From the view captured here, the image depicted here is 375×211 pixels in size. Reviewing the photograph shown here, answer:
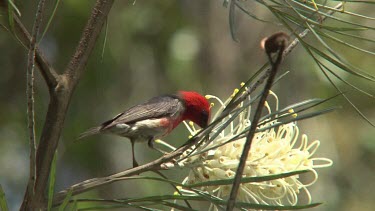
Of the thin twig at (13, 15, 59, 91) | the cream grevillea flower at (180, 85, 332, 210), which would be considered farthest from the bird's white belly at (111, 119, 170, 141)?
the thin twig at (13, 15, 59, 91)

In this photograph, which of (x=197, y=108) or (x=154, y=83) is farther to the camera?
(x=154, y=83)

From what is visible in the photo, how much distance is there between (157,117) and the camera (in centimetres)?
296

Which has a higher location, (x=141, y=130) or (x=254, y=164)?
(x=254, y=164)

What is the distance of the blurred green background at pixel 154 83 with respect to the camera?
15.0 ft

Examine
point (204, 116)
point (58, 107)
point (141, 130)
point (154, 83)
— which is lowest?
point (154, 83)

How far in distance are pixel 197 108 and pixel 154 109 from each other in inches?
12.3

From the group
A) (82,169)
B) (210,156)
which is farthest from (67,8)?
(210,156)

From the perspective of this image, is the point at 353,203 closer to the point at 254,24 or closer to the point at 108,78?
the point at 254,24

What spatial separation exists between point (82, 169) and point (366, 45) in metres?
1.98

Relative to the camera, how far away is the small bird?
2.72 metres

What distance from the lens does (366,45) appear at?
4922 millimetres

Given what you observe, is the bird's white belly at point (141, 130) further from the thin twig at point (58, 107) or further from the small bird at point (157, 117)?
the thin twig at point (58, 107)

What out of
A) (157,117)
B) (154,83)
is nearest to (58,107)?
(157,117)

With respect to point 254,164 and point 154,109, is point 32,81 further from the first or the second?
point 154,109
